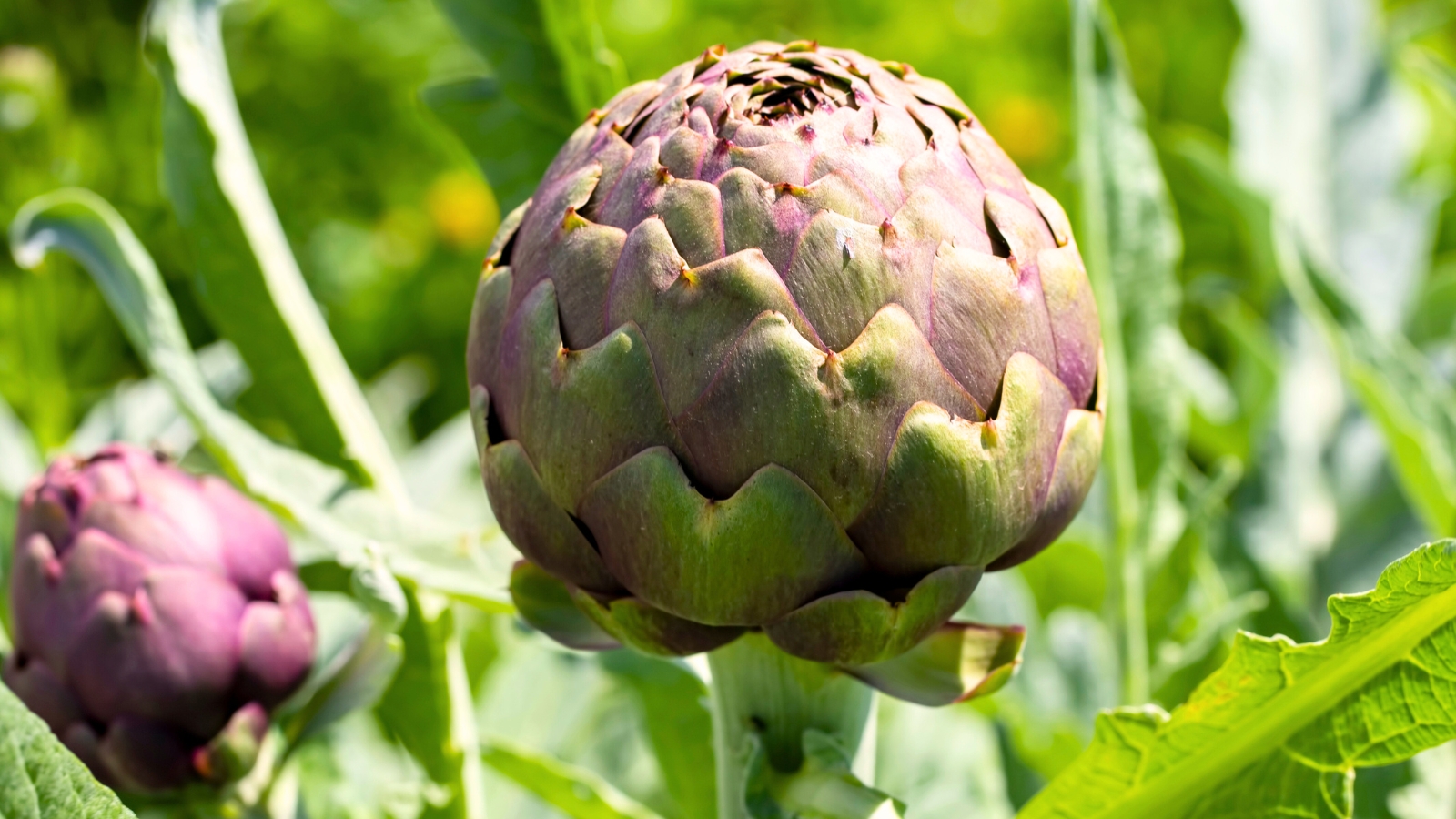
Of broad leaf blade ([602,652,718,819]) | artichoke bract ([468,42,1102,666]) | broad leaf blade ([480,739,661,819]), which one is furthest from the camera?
broad leaf blade ([602,652,718,819])

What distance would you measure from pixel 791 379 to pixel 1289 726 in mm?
238

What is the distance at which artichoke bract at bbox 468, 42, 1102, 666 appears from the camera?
43cm

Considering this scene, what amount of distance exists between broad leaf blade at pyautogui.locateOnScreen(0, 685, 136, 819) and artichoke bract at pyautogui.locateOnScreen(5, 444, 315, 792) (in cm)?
17

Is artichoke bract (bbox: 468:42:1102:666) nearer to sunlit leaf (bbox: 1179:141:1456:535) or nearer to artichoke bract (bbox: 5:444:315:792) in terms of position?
artichoke bract (bbox: 5:444:315:792)

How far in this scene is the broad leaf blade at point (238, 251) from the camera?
72cm

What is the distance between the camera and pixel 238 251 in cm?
73

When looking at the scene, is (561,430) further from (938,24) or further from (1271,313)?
(938,24)

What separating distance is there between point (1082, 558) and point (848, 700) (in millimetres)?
543

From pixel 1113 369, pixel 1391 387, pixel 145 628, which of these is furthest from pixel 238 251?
pixel 1391 387

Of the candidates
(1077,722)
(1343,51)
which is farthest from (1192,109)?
(1077,722)

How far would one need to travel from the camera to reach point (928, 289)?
17.2 inches

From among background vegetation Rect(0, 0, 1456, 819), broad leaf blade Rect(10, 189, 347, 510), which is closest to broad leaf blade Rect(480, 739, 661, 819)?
background vegetation Rect(0, 0, 1456, 819)

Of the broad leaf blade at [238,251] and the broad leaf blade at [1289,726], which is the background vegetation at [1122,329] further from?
the broad leaf blade at [1289,726]

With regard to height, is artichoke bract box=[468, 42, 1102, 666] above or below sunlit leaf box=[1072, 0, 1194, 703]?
above
